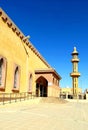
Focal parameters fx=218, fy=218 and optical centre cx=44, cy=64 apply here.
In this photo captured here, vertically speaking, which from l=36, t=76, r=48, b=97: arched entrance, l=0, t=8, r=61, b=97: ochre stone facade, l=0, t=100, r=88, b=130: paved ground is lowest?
l=0, t=100, r=88, b=130: paved ground

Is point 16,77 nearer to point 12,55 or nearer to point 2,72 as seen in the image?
point 12,55

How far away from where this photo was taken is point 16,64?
79.1ft

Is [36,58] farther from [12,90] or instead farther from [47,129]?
[47,129]

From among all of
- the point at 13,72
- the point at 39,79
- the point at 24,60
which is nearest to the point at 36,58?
the point at 39,79

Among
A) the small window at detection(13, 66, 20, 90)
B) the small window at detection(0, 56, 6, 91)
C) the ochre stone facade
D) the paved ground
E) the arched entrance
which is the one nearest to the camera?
the paved ground

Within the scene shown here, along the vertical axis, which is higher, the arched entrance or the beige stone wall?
the beige stone wall

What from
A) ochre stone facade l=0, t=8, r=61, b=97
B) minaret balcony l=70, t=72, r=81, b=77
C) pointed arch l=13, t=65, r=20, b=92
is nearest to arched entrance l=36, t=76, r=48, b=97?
ochre stone facade l=0, t=8, r=61, b=97

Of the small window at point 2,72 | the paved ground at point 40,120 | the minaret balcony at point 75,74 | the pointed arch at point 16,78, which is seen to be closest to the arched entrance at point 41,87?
the pointed arch at point 16,78

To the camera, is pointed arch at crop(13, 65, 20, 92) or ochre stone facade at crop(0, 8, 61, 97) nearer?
ochre stone facade at crop(0, 8, 61, 97)

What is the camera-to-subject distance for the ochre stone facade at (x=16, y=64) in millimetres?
20719

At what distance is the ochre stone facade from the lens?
20.7 meters

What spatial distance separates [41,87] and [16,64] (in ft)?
40.7

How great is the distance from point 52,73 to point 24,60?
6.97m

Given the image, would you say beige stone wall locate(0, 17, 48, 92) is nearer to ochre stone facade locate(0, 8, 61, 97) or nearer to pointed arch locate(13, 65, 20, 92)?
ochre stone facade locate(0, 8, 61, 97)
